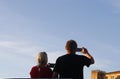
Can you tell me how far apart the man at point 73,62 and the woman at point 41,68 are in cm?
32

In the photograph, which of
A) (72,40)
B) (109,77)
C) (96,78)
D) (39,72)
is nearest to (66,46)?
(72,40)

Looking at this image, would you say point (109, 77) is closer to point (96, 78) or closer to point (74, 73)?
point (96, 78)

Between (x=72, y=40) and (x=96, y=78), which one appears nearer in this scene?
(x=72, y=40)

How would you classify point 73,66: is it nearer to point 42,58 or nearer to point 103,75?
point 42,58

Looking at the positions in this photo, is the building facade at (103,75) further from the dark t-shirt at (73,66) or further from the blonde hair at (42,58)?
the dark t-shirt at (73,66)

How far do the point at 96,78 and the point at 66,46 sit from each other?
14383 centimetres

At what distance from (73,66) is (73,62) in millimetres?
91

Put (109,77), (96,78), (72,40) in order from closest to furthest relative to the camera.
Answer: (72,40)
(96,78)
(109,77)

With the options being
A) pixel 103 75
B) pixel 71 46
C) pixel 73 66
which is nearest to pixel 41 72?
pixel 73 66

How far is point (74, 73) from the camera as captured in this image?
11523 mm

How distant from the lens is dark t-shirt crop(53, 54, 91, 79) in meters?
11.5

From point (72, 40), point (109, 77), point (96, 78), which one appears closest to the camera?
point (72, 40)

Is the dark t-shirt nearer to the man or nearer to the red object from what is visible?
the man

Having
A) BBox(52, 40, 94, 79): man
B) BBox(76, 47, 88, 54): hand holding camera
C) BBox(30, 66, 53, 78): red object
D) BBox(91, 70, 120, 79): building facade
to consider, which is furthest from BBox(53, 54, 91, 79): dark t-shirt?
BBox(91, 70, 120, 79): building facade
